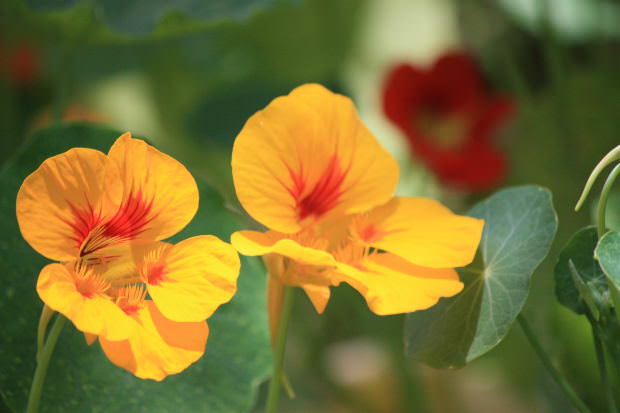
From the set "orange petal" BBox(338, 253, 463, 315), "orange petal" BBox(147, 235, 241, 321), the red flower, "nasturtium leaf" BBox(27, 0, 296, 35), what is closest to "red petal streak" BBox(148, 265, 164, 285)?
"orange petal" BBox(147, 235, 241, 321)

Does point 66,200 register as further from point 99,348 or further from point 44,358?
point 99,348

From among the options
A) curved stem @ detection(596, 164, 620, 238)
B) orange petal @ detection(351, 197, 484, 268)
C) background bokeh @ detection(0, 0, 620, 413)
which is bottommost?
background bokeh @ detection(0, 0, 620, 413)

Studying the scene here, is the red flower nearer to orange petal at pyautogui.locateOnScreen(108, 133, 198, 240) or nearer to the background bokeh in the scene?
the background bokeh

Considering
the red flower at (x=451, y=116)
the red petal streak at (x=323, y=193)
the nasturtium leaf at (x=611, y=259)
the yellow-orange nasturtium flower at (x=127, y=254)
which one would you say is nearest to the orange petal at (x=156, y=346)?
the yellow-orange nasturtium flower at (x=127, y=254)

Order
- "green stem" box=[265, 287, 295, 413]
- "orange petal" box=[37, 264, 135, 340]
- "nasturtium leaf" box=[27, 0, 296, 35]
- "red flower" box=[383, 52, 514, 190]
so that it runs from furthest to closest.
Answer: "red flower" box=[383, 52, 514, 190] → "nasturtium leaf" box=[27, 0, 296, 35] → "green stem" box=[265, 287, 295, 413] → "orange petal" box=[37, 264, 135, 340]

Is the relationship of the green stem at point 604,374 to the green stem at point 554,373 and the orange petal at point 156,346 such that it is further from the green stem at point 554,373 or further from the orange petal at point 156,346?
the orange petal at point 156,346

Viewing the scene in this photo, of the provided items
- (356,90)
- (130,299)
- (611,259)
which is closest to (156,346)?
(130,299)

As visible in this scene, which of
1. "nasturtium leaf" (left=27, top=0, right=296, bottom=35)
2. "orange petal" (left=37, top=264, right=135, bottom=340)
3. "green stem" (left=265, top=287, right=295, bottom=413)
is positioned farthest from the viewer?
"nasturtium leaf" (left=27, top=0, right=296, bottom=35)
